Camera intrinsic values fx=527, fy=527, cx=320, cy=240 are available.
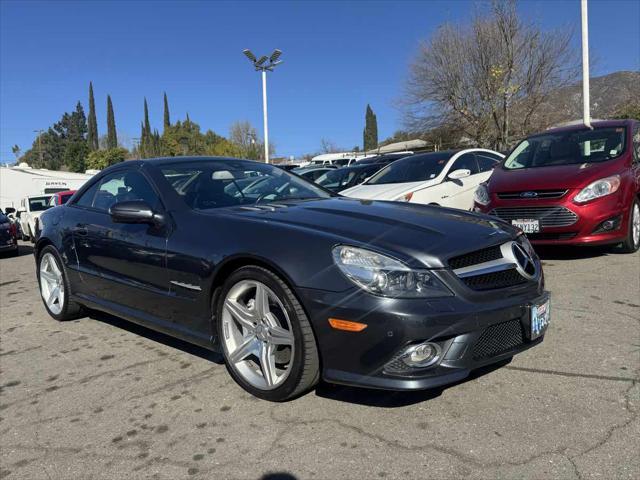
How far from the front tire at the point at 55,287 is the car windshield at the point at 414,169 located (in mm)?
5044

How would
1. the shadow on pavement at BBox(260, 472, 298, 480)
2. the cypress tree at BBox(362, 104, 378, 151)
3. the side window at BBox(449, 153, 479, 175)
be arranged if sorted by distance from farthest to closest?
the cypress tree at BBox(362, 104, 378, 151) < the side window at BBox(449, 153, 479, 175) < the shadow on pavement at BBox(260, 472, 298, 480)

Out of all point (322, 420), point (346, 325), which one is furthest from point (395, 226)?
point (322, 420)

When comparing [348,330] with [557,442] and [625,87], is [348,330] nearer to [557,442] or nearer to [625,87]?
[557,442]

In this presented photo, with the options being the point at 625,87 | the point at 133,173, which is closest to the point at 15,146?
the point at 625,87

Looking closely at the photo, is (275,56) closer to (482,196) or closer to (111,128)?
(482,196)

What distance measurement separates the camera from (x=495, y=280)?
2713mm

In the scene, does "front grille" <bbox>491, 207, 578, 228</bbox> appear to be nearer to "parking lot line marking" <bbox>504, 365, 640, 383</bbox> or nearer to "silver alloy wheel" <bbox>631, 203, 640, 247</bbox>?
"silver alloy wheel" <bbox>631, 203, 640, 247</bbox>

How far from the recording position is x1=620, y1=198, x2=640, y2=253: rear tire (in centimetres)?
615

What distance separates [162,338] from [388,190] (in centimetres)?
449

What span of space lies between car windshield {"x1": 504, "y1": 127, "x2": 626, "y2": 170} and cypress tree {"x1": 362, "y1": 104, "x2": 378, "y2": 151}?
7140cm

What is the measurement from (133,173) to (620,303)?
161 inches

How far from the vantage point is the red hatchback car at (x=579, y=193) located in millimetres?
5820

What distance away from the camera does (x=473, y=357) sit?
2.52 metres

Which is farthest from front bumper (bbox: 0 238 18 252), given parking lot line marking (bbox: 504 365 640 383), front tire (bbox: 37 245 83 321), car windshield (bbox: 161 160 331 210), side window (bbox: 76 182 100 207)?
parking lot line marking (bbox: 504 365 640 383)
